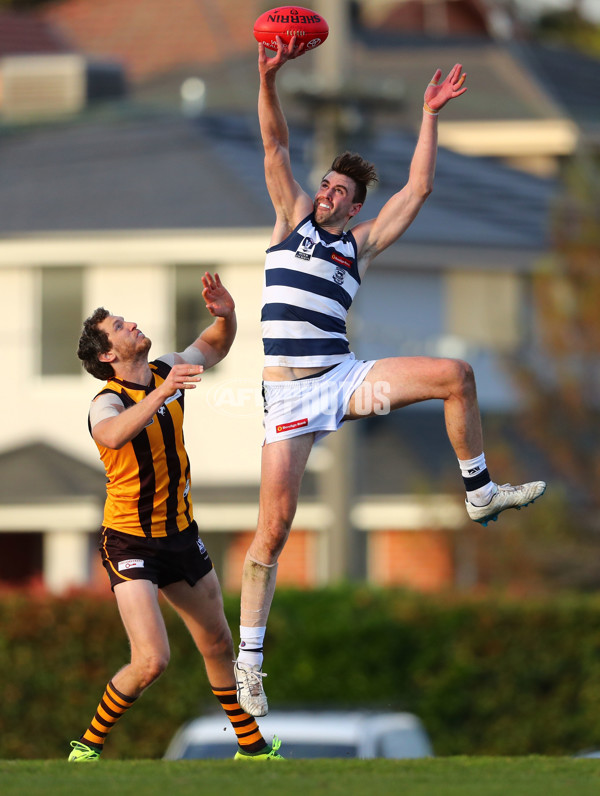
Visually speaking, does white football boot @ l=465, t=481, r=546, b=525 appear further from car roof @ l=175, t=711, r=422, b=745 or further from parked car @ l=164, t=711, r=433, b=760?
car roof @ l=175, t=711, r=422, b=745

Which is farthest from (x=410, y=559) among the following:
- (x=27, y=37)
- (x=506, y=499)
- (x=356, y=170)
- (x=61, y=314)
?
(x=27, y=37)

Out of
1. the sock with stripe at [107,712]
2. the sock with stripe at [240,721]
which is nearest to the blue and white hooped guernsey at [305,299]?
the sock with stripe at [240,721]

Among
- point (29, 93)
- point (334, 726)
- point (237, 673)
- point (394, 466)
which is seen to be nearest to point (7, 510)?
point (394, 466)

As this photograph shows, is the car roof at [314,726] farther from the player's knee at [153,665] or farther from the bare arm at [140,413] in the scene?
the bare arm at [140,413]

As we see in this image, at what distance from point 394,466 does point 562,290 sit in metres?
4.67

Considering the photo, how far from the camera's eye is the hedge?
19.6 m

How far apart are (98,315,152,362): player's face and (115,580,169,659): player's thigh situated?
1366mm

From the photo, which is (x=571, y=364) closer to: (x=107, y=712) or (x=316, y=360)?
(x=316, y=360)

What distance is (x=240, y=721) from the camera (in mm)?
10398

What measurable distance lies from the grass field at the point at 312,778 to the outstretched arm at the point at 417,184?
10.1 ft

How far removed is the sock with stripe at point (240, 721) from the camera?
1032cm

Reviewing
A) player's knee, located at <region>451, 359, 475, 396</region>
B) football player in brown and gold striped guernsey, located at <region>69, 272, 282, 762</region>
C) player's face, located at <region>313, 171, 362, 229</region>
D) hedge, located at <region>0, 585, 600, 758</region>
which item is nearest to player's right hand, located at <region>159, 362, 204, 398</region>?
football player in brown and gold striped guernsey, located at <region>69, 272, 282, 762</region>

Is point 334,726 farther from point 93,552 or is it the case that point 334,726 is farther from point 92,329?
point 93,552

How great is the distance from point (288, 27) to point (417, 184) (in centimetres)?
121
